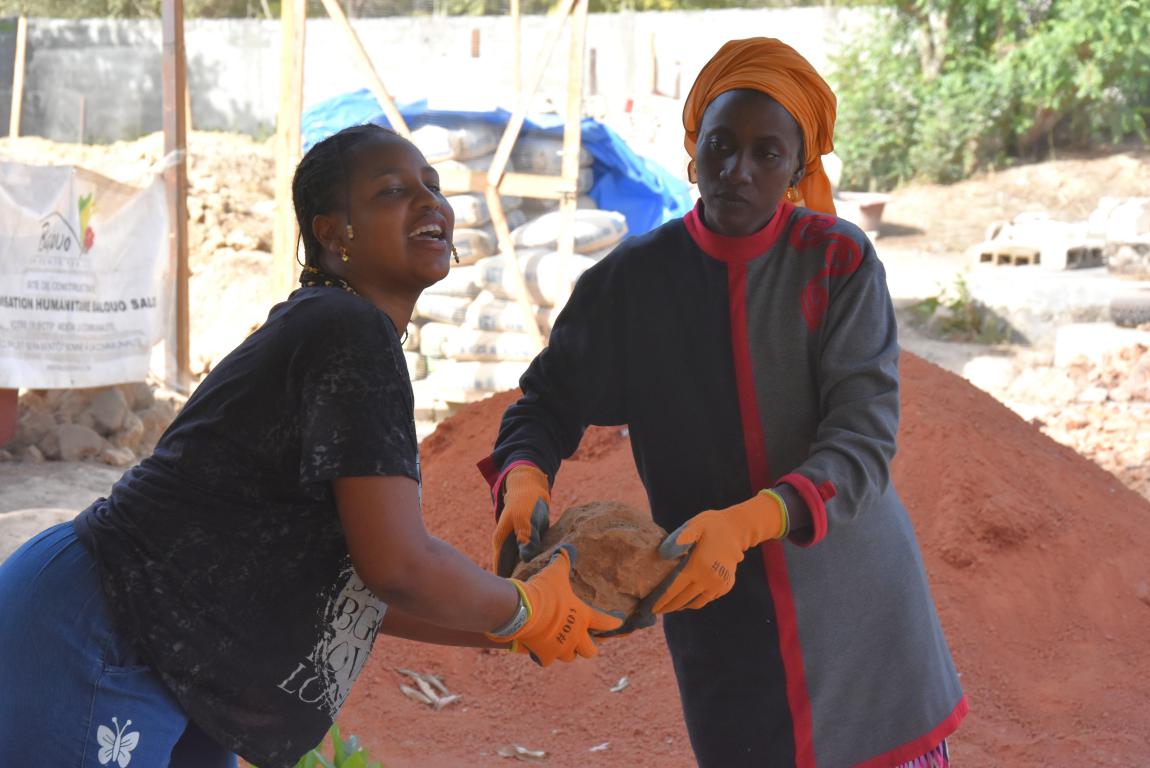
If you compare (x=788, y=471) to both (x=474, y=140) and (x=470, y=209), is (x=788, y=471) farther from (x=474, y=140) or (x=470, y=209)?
(x=474, y=140)

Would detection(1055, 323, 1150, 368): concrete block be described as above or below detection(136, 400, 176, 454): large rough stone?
above

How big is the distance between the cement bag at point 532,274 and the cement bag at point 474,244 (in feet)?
0.23

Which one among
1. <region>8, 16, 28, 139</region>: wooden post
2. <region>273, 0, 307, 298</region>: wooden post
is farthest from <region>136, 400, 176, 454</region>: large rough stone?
<region>8, 16, 28, 139</region>: wooden post

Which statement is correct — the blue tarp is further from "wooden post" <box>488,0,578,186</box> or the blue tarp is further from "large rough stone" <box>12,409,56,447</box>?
"large rough stone" <box>12,409,56,447</box>

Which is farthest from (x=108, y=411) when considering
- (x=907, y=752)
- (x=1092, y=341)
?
(x=1092, y=341)

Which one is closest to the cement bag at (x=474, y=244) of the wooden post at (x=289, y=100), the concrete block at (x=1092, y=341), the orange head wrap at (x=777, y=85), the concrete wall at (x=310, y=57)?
the wooden post at (x=289, y=100)

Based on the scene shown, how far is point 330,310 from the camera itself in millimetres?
1462

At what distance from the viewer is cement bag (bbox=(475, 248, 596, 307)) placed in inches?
289

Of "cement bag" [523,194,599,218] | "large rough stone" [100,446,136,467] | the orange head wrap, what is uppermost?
the orange head wrap

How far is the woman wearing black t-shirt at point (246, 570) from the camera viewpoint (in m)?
1.43

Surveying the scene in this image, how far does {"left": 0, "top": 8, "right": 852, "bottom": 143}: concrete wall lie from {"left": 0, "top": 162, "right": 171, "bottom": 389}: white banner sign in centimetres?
833

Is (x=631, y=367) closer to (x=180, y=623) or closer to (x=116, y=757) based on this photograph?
(x=180, y=623)

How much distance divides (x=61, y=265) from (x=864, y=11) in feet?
37.2

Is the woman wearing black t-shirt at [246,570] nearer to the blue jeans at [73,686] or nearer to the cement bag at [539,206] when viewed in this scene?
the blue jeans at [73,686]
